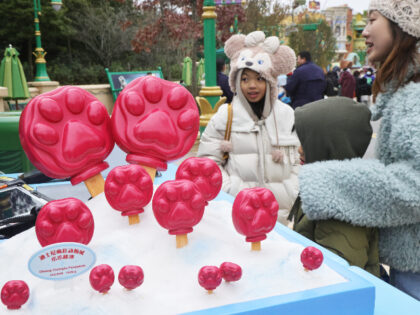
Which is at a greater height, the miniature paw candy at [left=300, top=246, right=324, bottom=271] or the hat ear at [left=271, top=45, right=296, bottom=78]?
the hat ear at [left=271, top=45, right=296, bottom=78]

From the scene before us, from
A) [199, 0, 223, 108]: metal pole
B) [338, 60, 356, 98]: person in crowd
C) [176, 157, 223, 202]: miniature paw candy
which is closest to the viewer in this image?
[176, 157, 223, 202]: miniature paw candy

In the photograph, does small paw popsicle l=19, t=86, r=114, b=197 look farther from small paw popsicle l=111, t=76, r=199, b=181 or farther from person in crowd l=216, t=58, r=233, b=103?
person in crowd l=216, t=58, r=233, b=103

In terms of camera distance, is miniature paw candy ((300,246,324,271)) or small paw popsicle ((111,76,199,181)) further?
small paw popsicle ((111,76,199,181))

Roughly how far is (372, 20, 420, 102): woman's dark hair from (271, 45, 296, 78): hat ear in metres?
1.11

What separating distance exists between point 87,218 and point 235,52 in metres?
1.79

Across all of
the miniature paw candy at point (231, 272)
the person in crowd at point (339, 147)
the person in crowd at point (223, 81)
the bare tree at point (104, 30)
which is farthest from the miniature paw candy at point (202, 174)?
the bare tree at point (104, 30)

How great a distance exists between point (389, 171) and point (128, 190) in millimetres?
723

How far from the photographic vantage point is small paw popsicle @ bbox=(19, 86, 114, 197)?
102 centimetres

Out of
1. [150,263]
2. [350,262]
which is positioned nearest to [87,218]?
[150,263]

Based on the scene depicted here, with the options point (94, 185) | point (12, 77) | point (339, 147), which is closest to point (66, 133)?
point (94, 185)

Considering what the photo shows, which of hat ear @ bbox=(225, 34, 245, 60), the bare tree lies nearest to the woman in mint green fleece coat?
hat ear @ bbox=(225, 34, 245, 60)

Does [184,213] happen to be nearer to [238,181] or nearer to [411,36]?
[411,36]

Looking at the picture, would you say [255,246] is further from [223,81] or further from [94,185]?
[223,81]

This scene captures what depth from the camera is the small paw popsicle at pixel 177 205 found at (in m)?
0.87
